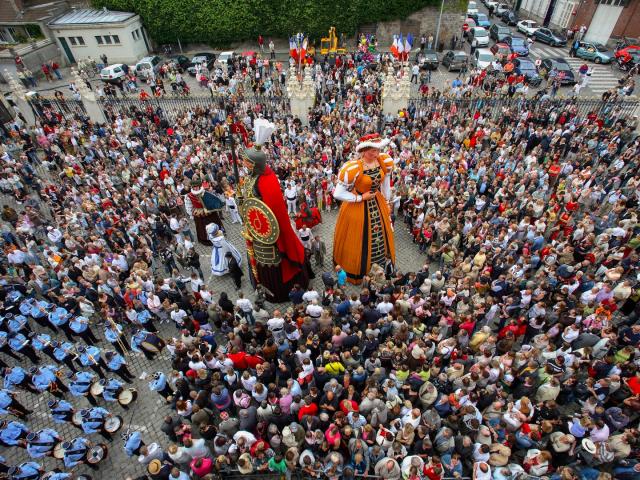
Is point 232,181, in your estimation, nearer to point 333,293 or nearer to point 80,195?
point 80,195

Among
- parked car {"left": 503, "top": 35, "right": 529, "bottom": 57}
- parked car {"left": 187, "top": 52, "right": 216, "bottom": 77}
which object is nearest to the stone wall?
parked car {"left": 503, "top": 35, "right": 529, "bottom": 57}

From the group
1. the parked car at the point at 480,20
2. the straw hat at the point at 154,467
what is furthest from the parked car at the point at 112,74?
the parked car at the point at 480,20

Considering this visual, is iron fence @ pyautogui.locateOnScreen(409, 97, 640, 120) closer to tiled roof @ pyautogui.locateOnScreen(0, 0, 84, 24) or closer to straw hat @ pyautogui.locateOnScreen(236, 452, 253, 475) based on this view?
straw hat @ pyautogui.locateOnScreen(236, 452, 253, 475)

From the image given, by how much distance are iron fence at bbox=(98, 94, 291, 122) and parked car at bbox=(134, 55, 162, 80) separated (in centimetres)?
671

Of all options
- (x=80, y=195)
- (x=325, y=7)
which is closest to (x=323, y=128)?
(x=80, y=195)

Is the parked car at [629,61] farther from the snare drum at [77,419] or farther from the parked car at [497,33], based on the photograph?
the snare drum at [77,419]

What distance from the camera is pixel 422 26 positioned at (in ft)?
102

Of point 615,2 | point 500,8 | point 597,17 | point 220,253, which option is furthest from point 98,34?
point 615,2

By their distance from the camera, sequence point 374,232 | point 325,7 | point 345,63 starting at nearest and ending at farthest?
point 374,232 < point 345,63 < point 325,7

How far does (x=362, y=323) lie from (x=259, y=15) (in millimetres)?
30281

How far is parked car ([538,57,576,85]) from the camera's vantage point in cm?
2347

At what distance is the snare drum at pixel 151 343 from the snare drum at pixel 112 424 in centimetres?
171

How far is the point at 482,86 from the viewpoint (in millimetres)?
22922

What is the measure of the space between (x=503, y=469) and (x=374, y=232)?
19.7 ft
